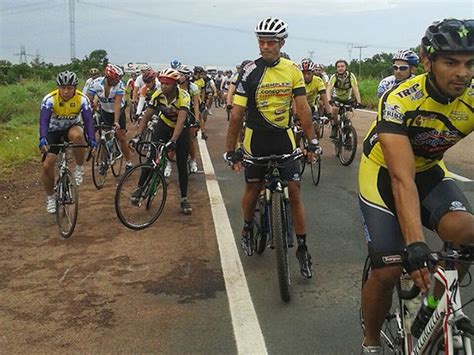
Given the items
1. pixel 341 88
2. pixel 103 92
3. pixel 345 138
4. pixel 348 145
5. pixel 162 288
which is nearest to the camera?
pixel 162 288

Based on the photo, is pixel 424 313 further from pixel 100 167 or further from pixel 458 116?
pixel 100 167

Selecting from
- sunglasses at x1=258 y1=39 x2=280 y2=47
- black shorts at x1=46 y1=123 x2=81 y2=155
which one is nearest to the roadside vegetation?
black shorts at x1=46 y1=123 x2=81 y2=155

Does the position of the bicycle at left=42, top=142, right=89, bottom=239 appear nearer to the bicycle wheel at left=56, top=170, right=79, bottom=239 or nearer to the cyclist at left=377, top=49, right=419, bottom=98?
the bicycle wheel at left=56, top=170, right=79, bottom=239

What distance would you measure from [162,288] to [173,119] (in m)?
3.49

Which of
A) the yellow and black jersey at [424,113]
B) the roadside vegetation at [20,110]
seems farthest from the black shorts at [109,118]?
the yellow and black jersey at [424,113]

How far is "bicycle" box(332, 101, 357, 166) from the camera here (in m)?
11.2

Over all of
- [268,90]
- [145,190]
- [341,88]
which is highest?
[268,90]

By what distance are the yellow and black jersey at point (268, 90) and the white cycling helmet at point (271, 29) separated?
0.25 metres

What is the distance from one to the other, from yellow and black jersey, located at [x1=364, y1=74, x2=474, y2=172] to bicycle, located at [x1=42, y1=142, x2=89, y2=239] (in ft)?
16.0

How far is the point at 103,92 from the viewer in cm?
1066

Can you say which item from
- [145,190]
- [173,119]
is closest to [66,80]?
[173,119]

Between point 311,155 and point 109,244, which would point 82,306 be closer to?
point 109,244

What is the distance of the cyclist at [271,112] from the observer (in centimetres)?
531

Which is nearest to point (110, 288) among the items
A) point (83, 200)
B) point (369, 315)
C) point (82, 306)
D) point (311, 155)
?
point (82, 306)
